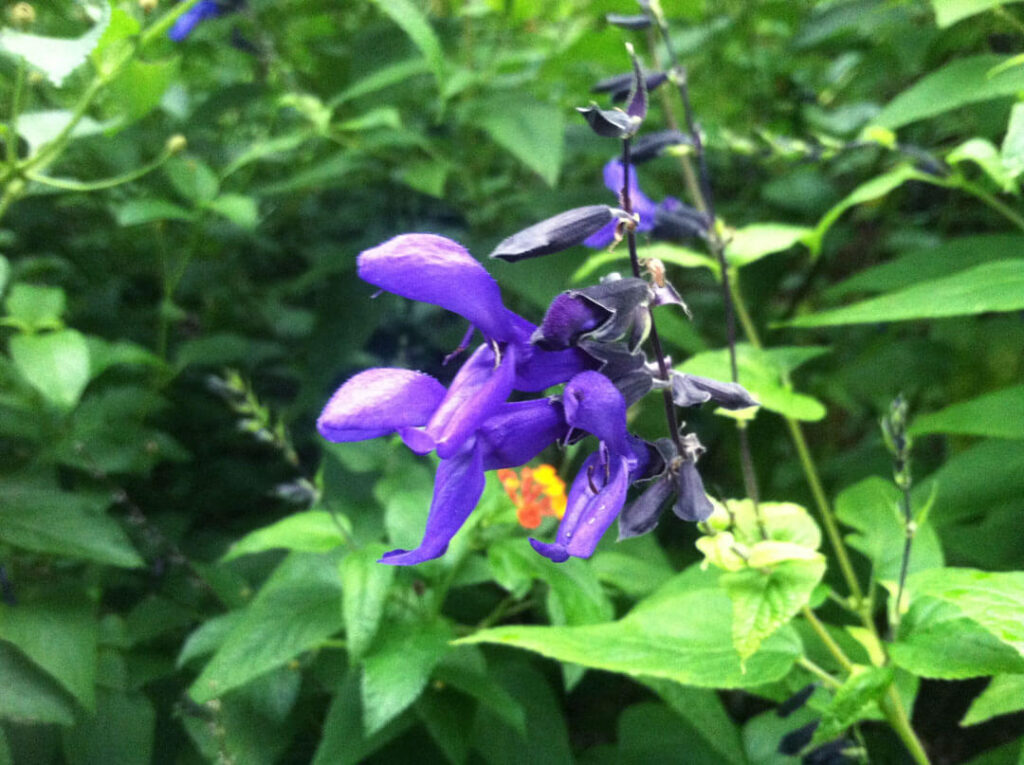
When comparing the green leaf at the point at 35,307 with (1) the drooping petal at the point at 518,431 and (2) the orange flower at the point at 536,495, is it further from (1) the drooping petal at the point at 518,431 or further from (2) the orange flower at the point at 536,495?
(1) the drooping petal at the point at 518,431

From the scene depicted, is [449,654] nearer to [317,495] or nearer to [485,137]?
[317,495]

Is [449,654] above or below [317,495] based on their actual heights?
below

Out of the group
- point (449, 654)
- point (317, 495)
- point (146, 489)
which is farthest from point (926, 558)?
point (146, 489)

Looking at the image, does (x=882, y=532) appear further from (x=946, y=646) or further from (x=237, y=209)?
(x=237, y=209)

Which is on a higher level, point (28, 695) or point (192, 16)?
point (192, 16)

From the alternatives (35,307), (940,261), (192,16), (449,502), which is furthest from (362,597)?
(192,16)

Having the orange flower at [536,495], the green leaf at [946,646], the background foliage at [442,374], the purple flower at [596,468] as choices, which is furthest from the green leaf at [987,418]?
the purple flower at [596,468]
